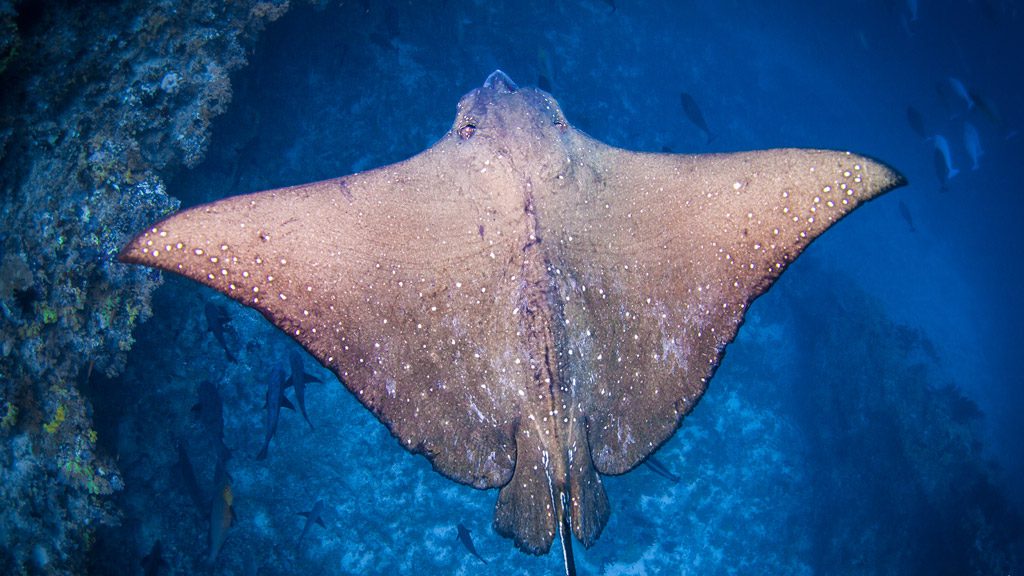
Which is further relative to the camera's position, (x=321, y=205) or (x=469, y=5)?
(x=469, y=5)

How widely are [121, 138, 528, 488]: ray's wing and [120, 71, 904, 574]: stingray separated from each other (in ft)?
0.03

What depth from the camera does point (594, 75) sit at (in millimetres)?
16828

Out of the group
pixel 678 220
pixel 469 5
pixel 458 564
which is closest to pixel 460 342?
pixel 678 220

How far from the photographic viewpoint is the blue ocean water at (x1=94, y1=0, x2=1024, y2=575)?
7.61m

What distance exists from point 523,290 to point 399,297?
82 centimetres

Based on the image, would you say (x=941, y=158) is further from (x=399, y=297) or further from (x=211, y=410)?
(x=211, y=410)

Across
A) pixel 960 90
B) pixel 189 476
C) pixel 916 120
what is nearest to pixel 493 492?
pixel 189 476

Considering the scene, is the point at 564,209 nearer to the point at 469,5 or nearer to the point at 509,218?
the point at 509,218

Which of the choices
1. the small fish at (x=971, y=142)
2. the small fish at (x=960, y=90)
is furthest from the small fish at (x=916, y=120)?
the small fish at (x=971, y=142)

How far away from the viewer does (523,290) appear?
A: 283 centimetres

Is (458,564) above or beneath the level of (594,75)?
beneath

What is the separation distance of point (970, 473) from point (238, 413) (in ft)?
57.7

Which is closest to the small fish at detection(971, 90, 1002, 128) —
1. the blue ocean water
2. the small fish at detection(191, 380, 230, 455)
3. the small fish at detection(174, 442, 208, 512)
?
the blue ocean water

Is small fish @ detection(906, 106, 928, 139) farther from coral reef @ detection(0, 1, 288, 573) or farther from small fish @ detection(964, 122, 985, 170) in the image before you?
coral reef @ detection(0, 1, 288, 573)
